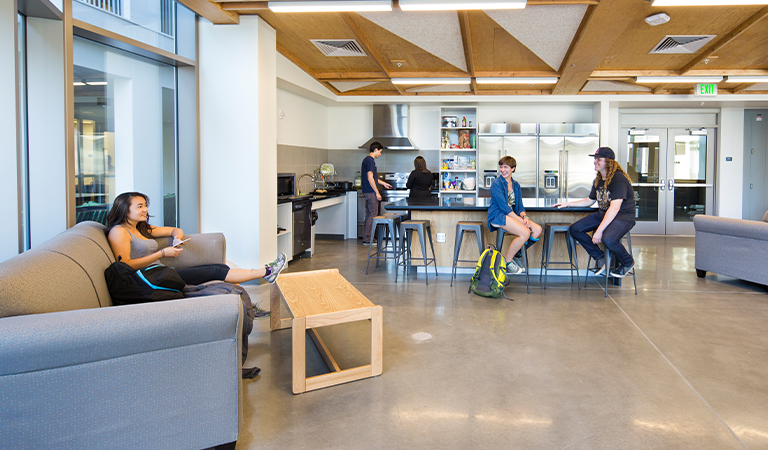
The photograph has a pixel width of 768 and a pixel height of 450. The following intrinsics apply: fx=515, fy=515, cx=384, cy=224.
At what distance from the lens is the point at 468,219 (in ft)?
19.7

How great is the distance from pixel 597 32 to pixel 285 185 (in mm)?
4124

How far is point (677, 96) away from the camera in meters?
8.90

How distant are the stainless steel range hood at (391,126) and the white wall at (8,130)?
6.80m

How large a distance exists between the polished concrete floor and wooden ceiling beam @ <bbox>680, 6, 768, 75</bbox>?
282 cm

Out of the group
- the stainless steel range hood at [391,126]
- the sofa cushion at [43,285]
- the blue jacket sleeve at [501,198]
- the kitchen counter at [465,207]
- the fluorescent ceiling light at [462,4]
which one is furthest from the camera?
the stainless steel range hood at [391,126]

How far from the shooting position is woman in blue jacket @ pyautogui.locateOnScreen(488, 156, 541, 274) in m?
5.12

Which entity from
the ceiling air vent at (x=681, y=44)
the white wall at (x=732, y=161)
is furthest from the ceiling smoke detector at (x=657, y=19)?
the white wall at (x=732, y=161)

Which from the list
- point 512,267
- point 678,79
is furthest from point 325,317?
point 678,79

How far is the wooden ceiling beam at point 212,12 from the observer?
4.49 metres

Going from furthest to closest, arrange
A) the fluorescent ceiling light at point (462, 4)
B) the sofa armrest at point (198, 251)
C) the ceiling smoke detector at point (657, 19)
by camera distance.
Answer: the ceiling smoke detector at point (657, 19), the fluorescent ceiling light at point (462, 4), the sofa armrest at point (198, 251)

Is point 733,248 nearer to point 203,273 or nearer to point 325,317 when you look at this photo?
point 325,317

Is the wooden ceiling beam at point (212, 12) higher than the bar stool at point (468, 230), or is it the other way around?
the wooden ceiling beam at point (212, 12)

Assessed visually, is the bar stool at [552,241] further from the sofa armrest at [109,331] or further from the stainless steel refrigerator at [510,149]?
the sofa armrest at [109,331]

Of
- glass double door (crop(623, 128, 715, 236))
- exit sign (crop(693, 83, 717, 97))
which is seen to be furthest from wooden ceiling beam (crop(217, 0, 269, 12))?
glass double door (crop(623, 128, 715, 236))
